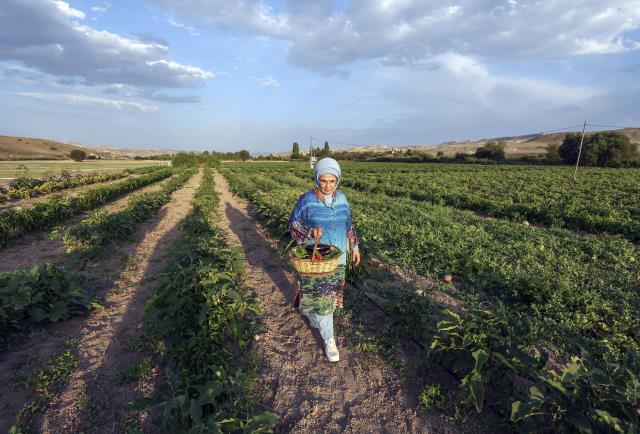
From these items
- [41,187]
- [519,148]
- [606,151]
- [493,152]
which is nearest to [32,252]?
[41,187]

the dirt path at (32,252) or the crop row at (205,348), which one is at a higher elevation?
the crop row at (205,348)

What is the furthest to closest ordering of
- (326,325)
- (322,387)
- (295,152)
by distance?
(295,152) → (326,325) → (322,387)

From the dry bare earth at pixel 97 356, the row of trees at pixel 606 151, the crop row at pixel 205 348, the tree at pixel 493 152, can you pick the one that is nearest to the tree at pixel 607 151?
the row of trees at pixel 606 151

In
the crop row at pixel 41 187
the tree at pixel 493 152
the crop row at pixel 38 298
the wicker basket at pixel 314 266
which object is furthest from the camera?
the tree at pixel 493 152

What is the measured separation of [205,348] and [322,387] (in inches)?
45.5

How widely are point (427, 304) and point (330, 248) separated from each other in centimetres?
128

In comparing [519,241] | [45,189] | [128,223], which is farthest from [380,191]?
[45,189]

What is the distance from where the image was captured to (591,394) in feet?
6.66

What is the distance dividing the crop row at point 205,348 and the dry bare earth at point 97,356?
40 cm

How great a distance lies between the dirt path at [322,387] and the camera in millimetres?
2510

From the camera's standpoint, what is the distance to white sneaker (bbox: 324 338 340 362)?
3.22m

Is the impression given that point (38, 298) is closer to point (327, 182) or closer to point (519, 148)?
point (327, 182)

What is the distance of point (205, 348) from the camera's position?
2.94m

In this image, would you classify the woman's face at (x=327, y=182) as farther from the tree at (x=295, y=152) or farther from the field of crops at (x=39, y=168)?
the tree at (x=295, y=152)
